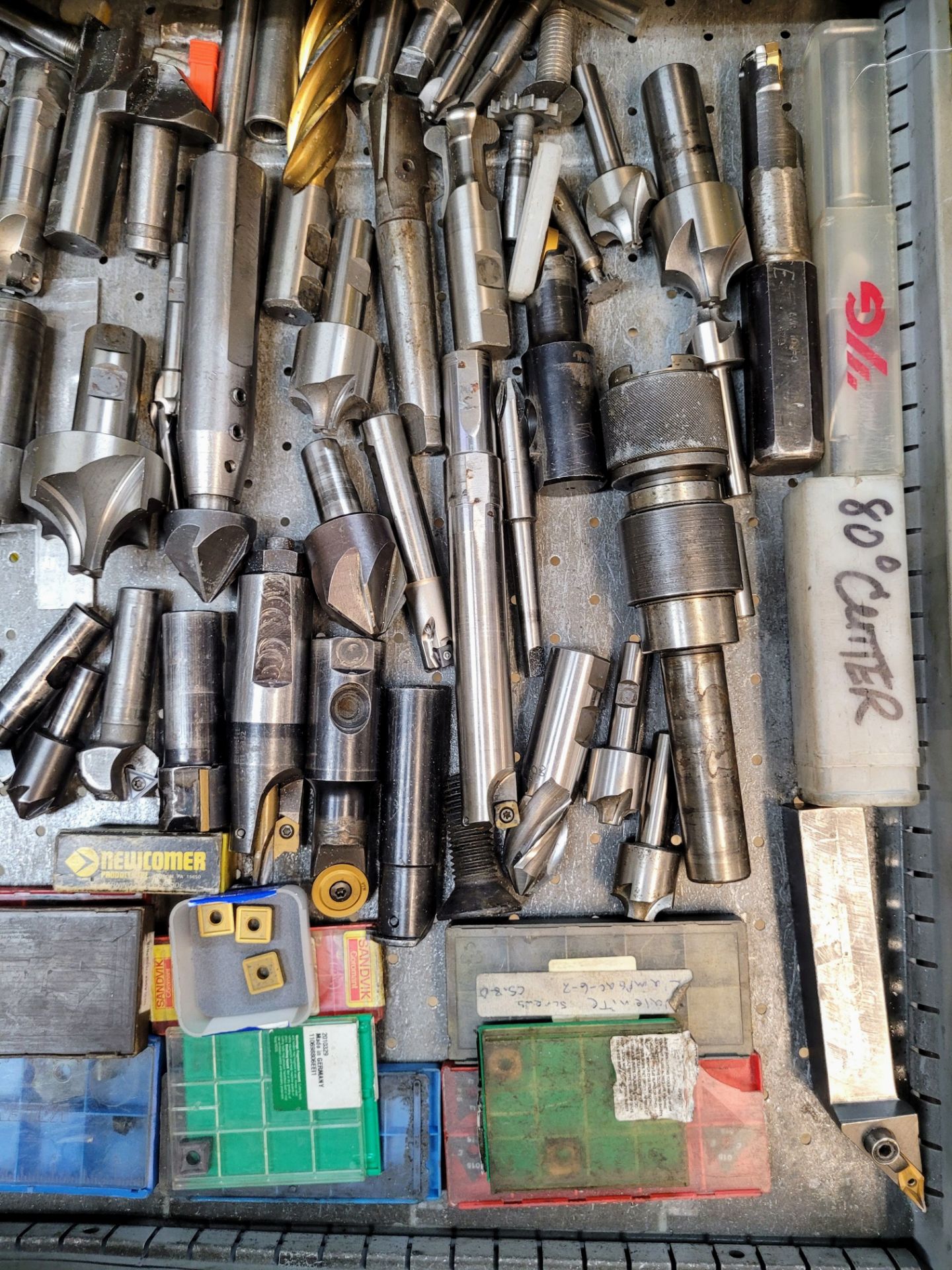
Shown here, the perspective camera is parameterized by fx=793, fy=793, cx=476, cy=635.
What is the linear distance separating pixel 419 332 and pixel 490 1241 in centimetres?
173

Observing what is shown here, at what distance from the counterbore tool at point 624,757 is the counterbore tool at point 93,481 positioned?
0.95m

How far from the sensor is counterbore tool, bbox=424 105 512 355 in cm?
151

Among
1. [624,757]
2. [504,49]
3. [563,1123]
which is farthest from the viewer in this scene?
[504,49]

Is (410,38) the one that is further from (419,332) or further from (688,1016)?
(688,1016)

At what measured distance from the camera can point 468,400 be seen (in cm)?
150

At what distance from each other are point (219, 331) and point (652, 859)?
4.19ft

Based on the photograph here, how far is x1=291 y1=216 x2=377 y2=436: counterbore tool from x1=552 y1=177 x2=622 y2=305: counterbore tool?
1.26ft

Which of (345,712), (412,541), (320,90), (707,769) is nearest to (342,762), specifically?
(345,712)

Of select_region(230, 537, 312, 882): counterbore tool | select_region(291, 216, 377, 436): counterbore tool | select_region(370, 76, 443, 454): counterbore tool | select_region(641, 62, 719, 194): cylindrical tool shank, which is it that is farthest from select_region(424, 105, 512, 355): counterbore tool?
select_region(230, 537, 312, 882): counterbore tool

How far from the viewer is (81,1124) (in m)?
1.44

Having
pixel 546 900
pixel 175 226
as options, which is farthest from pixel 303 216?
pixel 546 900

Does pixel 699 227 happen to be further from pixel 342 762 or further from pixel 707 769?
pixel 342 762

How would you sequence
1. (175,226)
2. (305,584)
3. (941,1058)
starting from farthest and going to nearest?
(175,226), (305,584), (941,1058)

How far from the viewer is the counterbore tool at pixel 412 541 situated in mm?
1518
